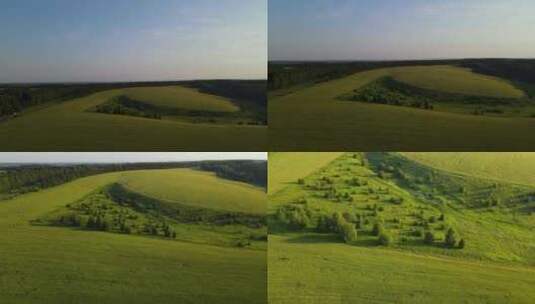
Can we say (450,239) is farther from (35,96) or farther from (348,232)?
(35,96)

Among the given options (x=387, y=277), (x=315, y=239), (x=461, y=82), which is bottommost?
(x=387, y=277)

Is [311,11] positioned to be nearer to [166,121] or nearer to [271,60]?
[271,60]

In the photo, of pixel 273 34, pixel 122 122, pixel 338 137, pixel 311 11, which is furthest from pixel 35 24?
pixel 338 137

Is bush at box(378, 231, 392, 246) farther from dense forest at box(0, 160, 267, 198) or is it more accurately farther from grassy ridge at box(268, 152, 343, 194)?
dense forest at box(0, 160, 267, 198)

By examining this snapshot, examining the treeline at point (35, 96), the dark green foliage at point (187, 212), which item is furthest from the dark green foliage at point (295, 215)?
the treeline at point (35, 96)

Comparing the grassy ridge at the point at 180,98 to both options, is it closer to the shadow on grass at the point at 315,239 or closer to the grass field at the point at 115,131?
the grass field at the point at 115,131

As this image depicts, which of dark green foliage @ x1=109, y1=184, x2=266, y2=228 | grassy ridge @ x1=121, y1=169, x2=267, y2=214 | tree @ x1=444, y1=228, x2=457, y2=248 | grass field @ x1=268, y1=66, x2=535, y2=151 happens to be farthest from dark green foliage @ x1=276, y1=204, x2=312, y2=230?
tree @ x1=444, y1=228, x2=457, y2=248

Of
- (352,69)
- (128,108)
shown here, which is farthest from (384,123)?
(128,108)
